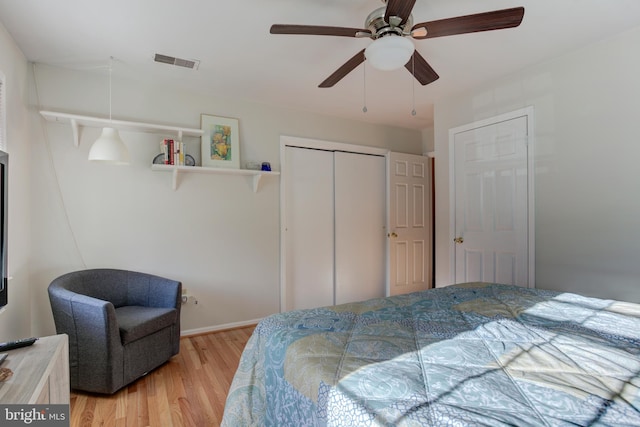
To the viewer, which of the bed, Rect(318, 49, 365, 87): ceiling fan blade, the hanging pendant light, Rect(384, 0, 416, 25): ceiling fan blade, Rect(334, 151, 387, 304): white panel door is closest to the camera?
the bed

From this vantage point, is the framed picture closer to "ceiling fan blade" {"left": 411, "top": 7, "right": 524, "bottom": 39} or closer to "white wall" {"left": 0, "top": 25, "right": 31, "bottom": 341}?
"white wall" {"left": 0, "top": 25, "right": 31, "bottom": 341}

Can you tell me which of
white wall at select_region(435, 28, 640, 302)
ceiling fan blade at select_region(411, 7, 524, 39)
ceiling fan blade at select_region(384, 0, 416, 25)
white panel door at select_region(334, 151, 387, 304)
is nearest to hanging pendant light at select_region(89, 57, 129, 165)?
ceiling fan blade at select_region(384, 0, 416, 25)

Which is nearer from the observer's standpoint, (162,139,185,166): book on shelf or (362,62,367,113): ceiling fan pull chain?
(362,62,367,113): ceiling fan pull chain

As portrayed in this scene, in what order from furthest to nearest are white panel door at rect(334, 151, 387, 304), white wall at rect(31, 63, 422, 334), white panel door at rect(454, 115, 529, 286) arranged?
1. white panel door at rect(334, 151, 387, 304)
2. white panel door at rect(454, 115, 529, 286)
3. white wall at rect(31, 63, 422, 334)

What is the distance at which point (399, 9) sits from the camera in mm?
1494

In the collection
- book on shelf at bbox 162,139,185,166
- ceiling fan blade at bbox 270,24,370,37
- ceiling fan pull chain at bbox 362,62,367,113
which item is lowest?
book on shelf at bbox 162,139,185,166

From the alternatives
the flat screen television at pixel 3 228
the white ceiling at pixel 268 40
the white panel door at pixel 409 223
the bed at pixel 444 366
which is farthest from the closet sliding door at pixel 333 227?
the flat screen television at pixel 3 228

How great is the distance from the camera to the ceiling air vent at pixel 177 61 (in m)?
2.48

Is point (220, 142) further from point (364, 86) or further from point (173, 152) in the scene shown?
point (364, 86)

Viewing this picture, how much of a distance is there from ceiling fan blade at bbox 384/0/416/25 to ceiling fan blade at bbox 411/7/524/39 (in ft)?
0.36

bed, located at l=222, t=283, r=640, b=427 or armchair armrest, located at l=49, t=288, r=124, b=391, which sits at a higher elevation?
bed, located at l=222, t=283, r=640, b=427

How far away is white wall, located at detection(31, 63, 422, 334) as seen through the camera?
260cm

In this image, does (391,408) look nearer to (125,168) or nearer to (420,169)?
(125,168)

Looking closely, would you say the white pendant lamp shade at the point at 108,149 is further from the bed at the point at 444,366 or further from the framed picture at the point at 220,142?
the bed at the point at 444,366
